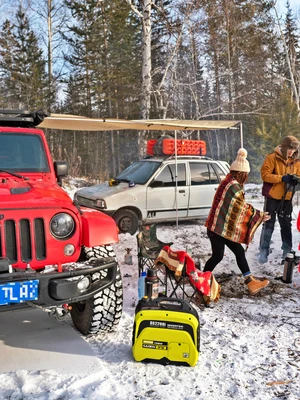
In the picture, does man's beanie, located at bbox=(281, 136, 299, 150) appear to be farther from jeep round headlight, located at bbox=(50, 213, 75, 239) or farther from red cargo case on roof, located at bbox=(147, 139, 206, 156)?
jeep round headlight, located at bbox=(50, 213, 75, 239)

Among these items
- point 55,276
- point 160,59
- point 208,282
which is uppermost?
point 160,59

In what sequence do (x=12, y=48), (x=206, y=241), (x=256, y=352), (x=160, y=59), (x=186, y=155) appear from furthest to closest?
1. (x=12, y=48)
2. (x=160, y=59)
3. (x=186, y=155)
4. (x=206, y=241)
5. (x=256, y=352)

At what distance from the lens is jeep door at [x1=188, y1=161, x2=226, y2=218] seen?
8.59 metres

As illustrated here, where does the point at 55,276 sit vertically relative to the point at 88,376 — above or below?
above

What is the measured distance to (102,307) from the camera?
11.4 feet

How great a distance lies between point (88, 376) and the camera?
289cm

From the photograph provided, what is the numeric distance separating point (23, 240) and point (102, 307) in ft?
3.17

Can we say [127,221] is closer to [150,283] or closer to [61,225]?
[150,283]

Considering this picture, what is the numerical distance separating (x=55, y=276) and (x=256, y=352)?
186cm

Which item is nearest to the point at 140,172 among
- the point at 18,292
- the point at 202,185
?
the point at 202,185

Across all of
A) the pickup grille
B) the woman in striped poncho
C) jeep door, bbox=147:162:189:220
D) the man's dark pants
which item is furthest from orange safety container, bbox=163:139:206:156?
the pickup grille

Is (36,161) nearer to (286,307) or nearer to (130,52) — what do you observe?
(286,307)

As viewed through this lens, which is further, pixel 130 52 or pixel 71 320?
pixel 130 52

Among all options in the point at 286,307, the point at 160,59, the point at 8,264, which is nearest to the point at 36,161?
the point at 8,264
